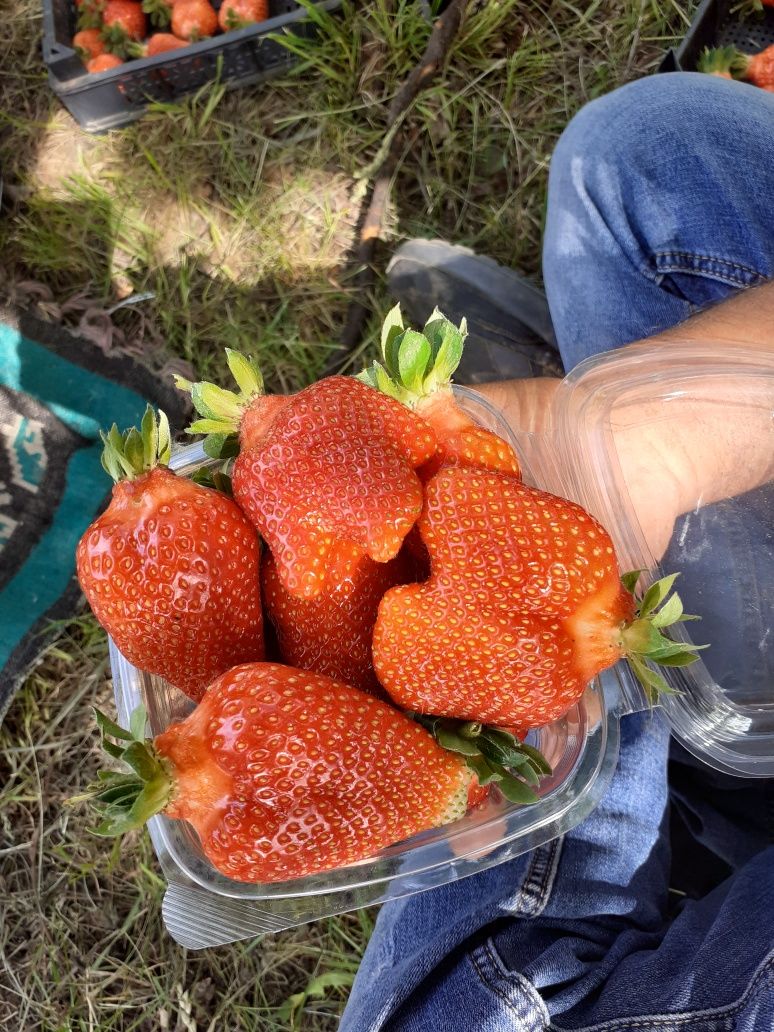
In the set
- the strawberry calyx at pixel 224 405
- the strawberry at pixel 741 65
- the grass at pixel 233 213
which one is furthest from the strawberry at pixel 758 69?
the strawberry calyx at pixel 224 405

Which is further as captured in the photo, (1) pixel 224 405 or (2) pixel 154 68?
(2) pixel 154 68

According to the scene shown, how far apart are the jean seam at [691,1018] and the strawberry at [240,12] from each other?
1.84 meters

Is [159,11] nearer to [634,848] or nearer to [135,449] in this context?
[135,449]

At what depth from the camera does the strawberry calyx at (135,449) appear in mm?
724

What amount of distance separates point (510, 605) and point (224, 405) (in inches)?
12.9

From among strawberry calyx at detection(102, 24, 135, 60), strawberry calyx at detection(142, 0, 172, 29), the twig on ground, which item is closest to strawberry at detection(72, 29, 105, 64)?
strawberry calyx at detection(102, 24, 135, 60)

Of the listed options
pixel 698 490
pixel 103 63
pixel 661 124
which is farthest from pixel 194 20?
pixel 698 490

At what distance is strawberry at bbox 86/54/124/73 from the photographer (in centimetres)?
167

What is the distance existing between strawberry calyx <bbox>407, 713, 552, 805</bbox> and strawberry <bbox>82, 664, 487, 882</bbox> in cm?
3

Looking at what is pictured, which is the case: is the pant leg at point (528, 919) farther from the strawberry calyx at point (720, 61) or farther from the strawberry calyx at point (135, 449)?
the strawberry calyx at point (720, 61)

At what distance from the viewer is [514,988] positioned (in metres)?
0.98

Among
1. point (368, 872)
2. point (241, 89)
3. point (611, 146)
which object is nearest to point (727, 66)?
point (611, 146)

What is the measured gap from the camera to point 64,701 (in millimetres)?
1580

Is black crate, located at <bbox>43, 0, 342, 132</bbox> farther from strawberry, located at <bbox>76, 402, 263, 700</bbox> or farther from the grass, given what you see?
strawberry, located at <bbox>76, 402, 263, 700</bbox>
